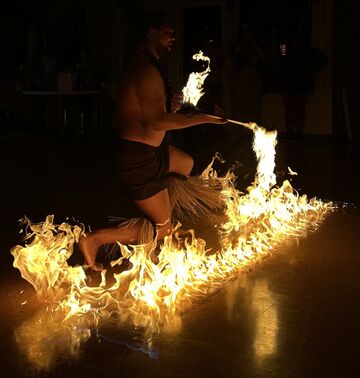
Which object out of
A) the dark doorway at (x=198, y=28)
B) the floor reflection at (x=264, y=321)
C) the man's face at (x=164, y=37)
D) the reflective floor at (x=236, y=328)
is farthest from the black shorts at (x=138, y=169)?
the dark doorway at (x=198, y=28)

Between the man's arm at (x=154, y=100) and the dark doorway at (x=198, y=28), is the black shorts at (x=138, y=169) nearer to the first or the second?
the man's arm at (x=154, y=100)

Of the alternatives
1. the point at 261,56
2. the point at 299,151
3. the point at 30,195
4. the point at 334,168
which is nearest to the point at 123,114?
the point at 30,195

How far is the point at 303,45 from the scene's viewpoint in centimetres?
1205

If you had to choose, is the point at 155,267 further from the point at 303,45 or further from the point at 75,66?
the point at 75,66

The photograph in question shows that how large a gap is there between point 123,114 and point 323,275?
1.72 m

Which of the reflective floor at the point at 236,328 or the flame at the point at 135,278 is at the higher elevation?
the flame at the point at 135,278

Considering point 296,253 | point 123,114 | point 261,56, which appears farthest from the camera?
point 261,56

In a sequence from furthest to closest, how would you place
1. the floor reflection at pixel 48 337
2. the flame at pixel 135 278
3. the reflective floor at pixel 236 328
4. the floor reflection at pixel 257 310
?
the flame at pixel 135 278
the floor reflection at pixel 257 310
the floor reflection at pixel 48 337
the reflective floor at pixel 236 328

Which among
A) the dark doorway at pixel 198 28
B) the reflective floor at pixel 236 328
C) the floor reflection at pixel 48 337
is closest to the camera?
the reflective floor at pixel 236 328

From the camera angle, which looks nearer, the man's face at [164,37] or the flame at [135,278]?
the flame at [135,278]

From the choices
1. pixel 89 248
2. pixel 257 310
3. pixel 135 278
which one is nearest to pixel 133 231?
pixel 89 248

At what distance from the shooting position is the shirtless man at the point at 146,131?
13.7ft

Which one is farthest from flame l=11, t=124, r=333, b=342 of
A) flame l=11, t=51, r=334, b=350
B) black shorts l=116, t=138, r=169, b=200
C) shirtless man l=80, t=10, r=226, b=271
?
black shorts l=116, t=138, r=169, b=200

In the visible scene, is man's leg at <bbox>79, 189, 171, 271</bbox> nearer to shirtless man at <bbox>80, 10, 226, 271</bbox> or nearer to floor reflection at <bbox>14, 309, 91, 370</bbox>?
shirtless man at <bbox>80, 10, 226, 271</bbox>
